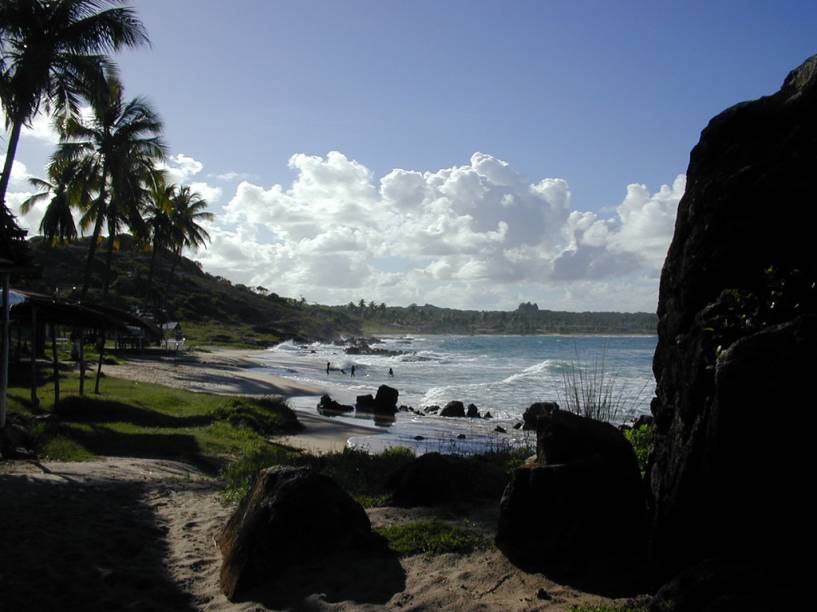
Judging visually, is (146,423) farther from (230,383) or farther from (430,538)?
(230,383)

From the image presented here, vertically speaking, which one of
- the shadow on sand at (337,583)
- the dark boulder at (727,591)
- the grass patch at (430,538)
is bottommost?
the shadow on sand at (337,583)

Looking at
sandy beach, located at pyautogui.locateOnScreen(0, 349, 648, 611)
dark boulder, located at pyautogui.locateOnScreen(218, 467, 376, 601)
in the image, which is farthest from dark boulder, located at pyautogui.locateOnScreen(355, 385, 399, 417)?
dark boulder, located at pyautogui.locateOnScreen(218, 467, 376, 601)

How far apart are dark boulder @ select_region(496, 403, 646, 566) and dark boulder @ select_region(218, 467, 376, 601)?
1266 mm

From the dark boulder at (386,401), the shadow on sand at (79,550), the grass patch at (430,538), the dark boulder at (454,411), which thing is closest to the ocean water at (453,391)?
the dark boulder at (386,401)

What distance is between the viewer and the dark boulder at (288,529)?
5.41 meters

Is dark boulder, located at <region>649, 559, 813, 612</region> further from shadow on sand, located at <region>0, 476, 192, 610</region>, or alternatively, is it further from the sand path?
shadow on sand, located at <region>0, 476, 192, 610</region>

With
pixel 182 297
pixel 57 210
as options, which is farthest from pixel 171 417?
pixel 182 297

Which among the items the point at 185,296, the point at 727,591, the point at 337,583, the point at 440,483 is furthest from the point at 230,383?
the point at 185,296

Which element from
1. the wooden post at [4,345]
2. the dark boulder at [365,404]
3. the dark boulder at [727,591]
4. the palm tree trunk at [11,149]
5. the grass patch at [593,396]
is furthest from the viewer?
the dark boulder at [365,404]

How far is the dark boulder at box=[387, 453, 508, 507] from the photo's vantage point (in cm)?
→ 705

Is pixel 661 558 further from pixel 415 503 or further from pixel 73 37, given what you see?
pixel 73 37

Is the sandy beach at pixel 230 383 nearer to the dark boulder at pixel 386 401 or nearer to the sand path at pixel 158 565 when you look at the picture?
the dark boulder at pixel 386 401

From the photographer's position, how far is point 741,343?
11.7 ft

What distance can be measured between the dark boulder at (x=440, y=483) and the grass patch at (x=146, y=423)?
479 cm
